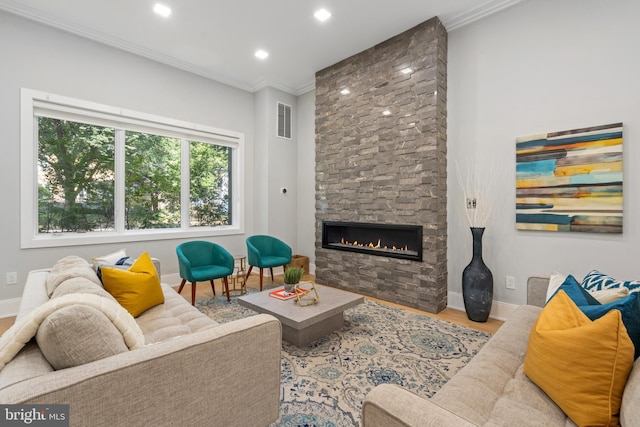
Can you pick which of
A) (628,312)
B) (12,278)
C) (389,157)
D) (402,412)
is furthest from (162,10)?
(628,312)

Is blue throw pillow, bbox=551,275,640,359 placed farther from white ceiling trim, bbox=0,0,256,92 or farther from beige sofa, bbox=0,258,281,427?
white ceiling trim, bbox=0,0,256,92

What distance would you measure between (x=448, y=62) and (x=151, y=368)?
12.9 ft

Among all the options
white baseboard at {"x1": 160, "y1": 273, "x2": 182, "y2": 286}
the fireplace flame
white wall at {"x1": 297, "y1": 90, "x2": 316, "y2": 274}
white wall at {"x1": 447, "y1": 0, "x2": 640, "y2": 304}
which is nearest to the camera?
white wall at {"x1": 447, "y1": 0, "x2": 640, "y2": 304}

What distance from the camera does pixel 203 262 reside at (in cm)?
380

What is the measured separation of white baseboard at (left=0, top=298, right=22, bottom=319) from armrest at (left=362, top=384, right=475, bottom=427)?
3.98 meters

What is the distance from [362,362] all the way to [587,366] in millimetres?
1456

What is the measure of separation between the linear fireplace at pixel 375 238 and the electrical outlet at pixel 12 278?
3.51m

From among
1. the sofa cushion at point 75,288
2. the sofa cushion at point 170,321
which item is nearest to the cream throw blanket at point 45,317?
the sofa cushion at point 75,288

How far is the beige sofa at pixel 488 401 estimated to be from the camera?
2.80 feet

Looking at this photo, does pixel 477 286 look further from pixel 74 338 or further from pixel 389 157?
pixel 74 338

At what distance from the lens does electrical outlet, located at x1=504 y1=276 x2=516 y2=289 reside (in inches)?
120

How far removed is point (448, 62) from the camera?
3.46 metres

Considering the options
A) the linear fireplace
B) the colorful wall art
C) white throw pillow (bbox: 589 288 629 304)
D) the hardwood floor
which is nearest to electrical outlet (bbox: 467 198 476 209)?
the colorful wall art

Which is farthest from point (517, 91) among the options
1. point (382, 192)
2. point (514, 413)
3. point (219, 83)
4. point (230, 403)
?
point (219, 83)
